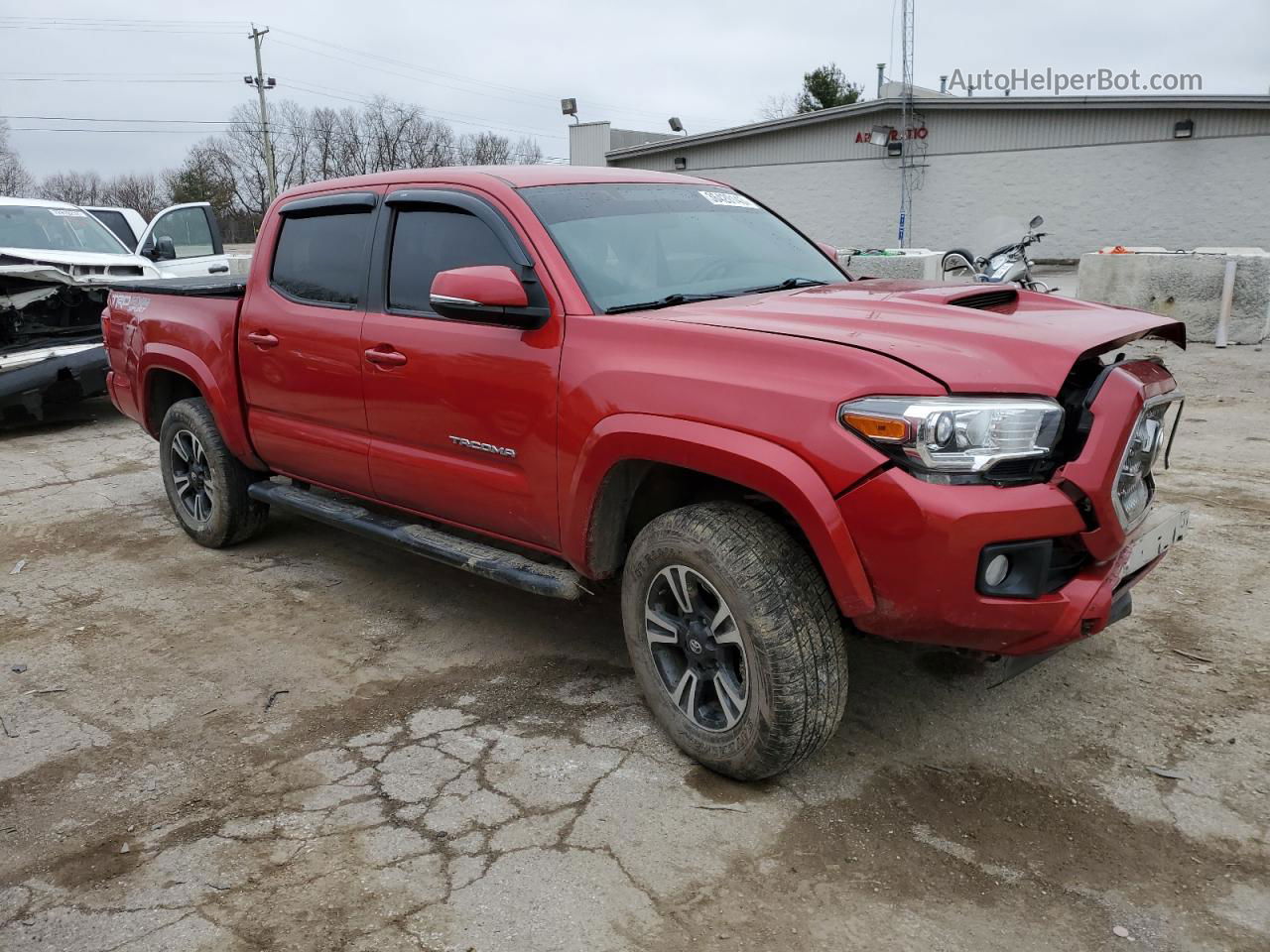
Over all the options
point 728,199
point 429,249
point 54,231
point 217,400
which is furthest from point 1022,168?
point 429,249

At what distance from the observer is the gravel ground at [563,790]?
2.58 m

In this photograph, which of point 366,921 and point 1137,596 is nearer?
point 366,921

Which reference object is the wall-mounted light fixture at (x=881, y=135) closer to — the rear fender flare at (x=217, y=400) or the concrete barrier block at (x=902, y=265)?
the concrete barrier block at (x=902, y=265)

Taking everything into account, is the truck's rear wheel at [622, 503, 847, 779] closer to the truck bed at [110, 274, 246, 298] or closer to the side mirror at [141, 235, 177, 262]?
the truck bed at [110, 274, 246, 298]

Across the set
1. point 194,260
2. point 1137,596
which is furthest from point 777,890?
point 194,260

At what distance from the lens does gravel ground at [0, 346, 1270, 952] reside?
2.58 m

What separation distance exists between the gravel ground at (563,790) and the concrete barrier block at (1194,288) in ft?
25.1

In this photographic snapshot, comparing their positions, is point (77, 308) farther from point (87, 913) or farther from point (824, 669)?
point (824, 669)

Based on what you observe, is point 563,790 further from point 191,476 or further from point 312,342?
point 191,476

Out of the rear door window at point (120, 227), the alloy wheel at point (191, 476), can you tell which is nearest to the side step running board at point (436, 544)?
the alloy wheel at point (191, 476)

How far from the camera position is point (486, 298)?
3408 mm

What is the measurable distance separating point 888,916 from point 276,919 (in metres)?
1.54

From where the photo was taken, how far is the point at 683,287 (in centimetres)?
379

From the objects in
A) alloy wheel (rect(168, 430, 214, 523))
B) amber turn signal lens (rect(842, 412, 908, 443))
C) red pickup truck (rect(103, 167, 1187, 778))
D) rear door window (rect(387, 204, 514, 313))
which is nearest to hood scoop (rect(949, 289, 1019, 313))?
red pickup truck (rect(103, 167, 1187, 778))
